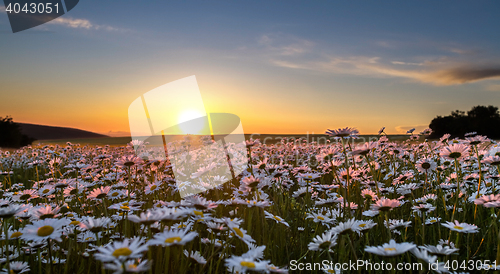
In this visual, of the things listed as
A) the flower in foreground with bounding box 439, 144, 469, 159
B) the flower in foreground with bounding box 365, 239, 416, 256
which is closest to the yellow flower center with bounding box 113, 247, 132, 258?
the flower in foreground with bounding box 365, 239, 416, 256

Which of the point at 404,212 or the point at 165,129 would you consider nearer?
the point at 404,212

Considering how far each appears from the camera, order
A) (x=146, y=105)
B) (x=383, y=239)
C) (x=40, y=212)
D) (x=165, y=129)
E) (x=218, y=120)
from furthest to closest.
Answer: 1. (x=218, y=120)
2. (x=165, y=129)
3. (x=146, y=105)
4. (x=383, y=239)
5. (x=40, y=212)

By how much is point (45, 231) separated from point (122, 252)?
86cm

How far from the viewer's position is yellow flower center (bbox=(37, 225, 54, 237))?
1660mm

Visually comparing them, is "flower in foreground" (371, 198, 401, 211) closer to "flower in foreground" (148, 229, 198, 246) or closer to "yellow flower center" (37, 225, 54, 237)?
"flower in foreground" (148, 229, 198, 246)

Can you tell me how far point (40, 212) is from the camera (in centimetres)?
220

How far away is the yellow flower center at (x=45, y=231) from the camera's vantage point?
1.66 m

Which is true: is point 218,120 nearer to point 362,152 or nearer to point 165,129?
point 165,129

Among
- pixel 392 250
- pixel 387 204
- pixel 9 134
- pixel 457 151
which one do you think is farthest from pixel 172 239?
pixel 9 134

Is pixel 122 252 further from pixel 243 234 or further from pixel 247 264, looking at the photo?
pixel 243 234

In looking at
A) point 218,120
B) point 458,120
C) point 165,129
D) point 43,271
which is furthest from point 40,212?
point 458,120

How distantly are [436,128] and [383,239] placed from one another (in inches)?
2071

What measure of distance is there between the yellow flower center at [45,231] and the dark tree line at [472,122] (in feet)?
159

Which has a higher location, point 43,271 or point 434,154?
point 434,154
